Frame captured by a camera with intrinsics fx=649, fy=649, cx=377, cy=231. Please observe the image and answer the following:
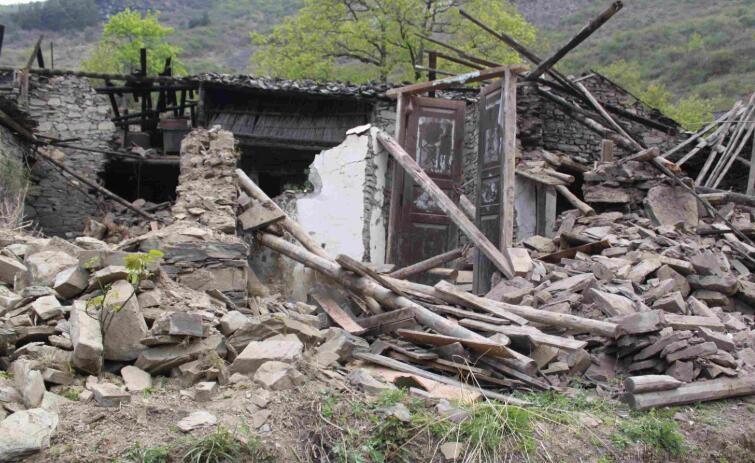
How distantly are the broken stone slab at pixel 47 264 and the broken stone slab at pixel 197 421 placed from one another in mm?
1777

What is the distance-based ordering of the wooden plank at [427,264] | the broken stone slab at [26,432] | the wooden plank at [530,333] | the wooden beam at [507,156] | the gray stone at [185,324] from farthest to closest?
the wooden plank at [427,264] < the wooden beam at [507,156] < the wooden plank at [530,333] < the gray stone at [185,324] < the broken stone slab at [26,432]

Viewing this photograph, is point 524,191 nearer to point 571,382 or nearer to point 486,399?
point 571,382

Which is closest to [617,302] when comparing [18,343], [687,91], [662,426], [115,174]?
[662,426]

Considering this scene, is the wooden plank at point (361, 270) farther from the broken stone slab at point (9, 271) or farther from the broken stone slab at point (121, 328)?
the broken stone slab at point (9, 271)

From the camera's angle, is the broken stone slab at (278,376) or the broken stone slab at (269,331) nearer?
the broken stone slab at (278,376)

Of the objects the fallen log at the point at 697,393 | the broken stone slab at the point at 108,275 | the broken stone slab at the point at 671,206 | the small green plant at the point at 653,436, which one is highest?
the broken stone slab at the point at 671,206

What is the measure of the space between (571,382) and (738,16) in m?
38.4

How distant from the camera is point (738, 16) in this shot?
35812 mm

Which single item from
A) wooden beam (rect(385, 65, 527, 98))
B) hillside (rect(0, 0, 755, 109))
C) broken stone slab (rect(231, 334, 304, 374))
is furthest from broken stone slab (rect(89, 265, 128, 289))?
hillside (rect(0, 0, 755, 109))

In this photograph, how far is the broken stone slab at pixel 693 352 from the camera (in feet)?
15.4

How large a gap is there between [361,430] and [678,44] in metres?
37.3

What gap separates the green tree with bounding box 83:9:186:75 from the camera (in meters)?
28.6

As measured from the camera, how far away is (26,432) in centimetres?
294

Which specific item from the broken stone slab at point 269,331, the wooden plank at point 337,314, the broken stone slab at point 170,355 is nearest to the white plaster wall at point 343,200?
the wooden plank at point 337,314
